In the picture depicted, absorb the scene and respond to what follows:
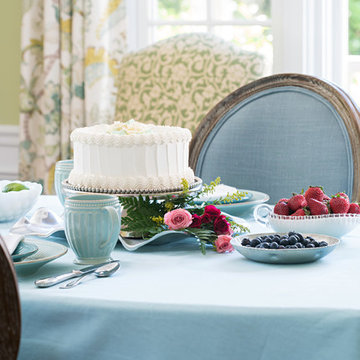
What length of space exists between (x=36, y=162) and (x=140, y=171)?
2041 millimetres

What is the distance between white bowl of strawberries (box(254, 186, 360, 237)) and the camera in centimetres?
122

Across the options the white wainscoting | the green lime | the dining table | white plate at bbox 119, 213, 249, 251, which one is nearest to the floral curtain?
the white wainscoting

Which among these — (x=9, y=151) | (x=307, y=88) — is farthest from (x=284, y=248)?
(x=9, y=151)

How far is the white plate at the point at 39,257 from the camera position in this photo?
98cm

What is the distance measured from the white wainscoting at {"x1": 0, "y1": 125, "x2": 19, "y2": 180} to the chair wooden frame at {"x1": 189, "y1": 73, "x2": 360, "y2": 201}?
1616 mm

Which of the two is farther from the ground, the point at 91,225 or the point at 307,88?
the point at 307,88

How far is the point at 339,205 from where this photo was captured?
1.23 m

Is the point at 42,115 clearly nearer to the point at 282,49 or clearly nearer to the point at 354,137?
the point at 282,49

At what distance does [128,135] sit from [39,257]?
1.06 ft

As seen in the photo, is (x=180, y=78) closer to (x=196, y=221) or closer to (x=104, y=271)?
(x=196, y=221)

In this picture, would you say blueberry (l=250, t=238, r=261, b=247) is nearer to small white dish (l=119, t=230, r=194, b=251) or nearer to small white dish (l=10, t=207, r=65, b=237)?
small white dish (l=119, t=230, r=194, b=251)

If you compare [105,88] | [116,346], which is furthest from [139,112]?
[116,346]

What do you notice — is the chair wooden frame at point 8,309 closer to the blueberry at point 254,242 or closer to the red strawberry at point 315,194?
the blueberry at point 254,242

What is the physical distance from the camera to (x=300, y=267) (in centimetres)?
105
